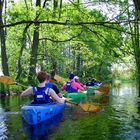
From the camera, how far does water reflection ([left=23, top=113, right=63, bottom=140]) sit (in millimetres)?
9602

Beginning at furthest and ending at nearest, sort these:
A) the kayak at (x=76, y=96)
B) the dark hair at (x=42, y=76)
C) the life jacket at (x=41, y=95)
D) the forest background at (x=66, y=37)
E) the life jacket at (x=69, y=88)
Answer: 1. the life jacket at (x=69, y=88)
2. the kayak at (x=76, y=96)
3. the life jacket at (x=41, y=95)
4. the dark hair at (x=42, y=76)
5. the forest background at (x=66, y=37)

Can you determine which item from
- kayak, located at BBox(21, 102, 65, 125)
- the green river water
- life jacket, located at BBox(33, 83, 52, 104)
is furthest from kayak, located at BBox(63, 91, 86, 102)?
life jacket, located at BBox(33, 83, 52, 104)

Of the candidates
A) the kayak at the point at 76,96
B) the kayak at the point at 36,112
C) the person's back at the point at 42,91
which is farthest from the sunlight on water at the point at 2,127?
the kayak at the point at 76,96

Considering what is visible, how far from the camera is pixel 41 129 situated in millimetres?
10570

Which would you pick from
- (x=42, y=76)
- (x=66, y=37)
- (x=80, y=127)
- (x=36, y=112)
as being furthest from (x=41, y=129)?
(x=66, y=37)

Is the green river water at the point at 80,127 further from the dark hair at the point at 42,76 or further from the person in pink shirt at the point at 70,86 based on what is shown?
the person in pink shirt at the point at 70,86

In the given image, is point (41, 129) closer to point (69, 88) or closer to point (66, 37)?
point (69, 88)

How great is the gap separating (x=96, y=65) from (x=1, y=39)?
2692 centimetres

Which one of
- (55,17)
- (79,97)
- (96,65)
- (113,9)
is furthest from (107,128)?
(96,65)

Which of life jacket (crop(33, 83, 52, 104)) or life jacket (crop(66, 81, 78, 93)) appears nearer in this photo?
life jacket (crop(33, 83, 52, 104))

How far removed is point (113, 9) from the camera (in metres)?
10.9

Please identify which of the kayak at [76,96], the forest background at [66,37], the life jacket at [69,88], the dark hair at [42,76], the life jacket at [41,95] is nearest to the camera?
the forest background at [66,37]

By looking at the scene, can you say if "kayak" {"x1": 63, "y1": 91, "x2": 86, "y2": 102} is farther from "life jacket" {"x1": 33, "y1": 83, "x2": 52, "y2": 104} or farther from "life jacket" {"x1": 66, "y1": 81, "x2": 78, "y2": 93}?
"life jacket" {"x1": 33, "y1": 83, "x2": 52, "y2": 104}

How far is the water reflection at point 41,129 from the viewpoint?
378 inches
